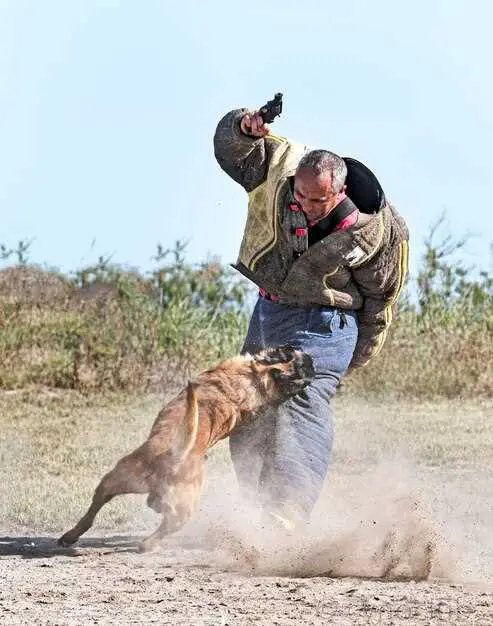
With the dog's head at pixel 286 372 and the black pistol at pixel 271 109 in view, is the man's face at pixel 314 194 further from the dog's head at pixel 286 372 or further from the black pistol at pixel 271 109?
the dog's head at pixel 286 372

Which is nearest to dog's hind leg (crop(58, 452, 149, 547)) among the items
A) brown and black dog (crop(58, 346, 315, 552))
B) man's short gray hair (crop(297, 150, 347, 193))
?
brown and black dog (crop(58, 346, 315, 552))

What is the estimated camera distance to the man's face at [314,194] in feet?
22.6

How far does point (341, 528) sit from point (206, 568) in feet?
3.97

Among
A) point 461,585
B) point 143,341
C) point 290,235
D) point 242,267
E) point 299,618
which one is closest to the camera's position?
point 299,618

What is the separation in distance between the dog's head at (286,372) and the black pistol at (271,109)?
1218mm

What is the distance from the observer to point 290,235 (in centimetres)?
714

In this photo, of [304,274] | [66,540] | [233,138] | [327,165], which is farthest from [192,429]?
[233,138]

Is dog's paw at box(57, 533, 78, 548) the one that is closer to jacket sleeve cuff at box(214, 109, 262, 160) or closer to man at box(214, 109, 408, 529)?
man at box(214, 109, 408, 529)

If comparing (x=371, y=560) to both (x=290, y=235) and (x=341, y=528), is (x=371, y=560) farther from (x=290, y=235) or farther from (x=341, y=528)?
(x=290, y=235)

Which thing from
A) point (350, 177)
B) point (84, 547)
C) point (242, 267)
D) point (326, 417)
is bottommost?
point (84, 547)

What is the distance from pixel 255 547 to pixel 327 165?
1.94 m

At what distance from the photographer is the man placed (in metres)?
7.04

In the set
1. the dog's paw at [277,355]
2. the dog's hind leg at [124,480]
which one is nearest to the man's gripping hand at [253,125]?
the dog's paw at [277,355]

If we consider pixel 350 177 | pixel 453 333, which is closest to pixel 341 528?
pixel 350 177
